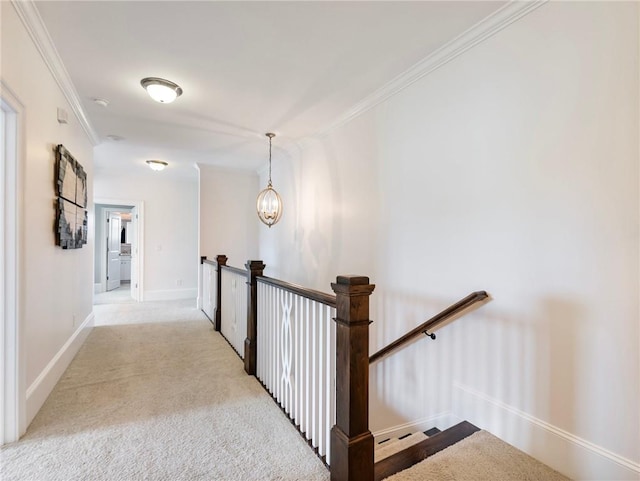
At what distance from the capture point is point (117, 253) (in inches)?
332

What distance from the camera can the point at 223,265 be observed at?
410cm

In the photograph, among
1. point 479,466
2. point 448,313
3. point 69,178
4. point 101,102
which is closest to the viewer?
point 479,466

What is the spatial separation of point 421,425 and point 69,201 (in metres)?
3.49

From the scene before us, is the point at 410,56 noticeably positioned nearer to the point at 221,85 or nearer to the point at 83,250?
the point at 221,85

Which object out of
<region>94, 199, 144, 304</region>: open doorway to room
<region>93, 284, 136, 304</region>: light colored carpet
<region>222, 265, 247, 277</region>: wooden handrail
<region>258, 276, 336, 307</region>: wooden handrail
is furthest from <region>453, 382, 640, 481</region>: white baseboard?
<region>93, 284, 136, 304</region>: light colored carpet

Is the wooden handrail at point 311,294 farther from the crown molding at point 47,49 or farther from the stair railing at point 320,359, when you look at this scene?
the crown molding at point 47,49

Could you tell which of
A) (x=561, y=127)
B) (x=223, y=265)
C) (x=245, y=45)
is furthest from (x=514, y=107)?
(x=223, y=265)

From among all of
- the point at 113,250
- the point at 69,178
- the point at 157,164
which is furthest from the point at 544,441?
the point at 113,250

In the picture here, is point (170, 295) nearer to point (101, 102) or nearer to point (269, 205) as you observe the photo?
point (269, 205)

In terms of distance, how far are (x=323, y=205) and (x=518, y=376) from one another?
2699 mm

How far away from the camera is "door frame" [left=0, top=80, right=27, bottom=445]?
1.77 meters

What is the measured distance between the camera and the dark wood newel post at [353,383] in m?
1.46

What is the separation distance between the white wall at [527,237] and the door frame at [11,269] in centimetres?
255

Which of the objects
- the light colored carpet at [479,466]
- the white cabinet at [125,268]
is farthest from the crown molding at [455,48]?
the white cabinet at [125,268]
